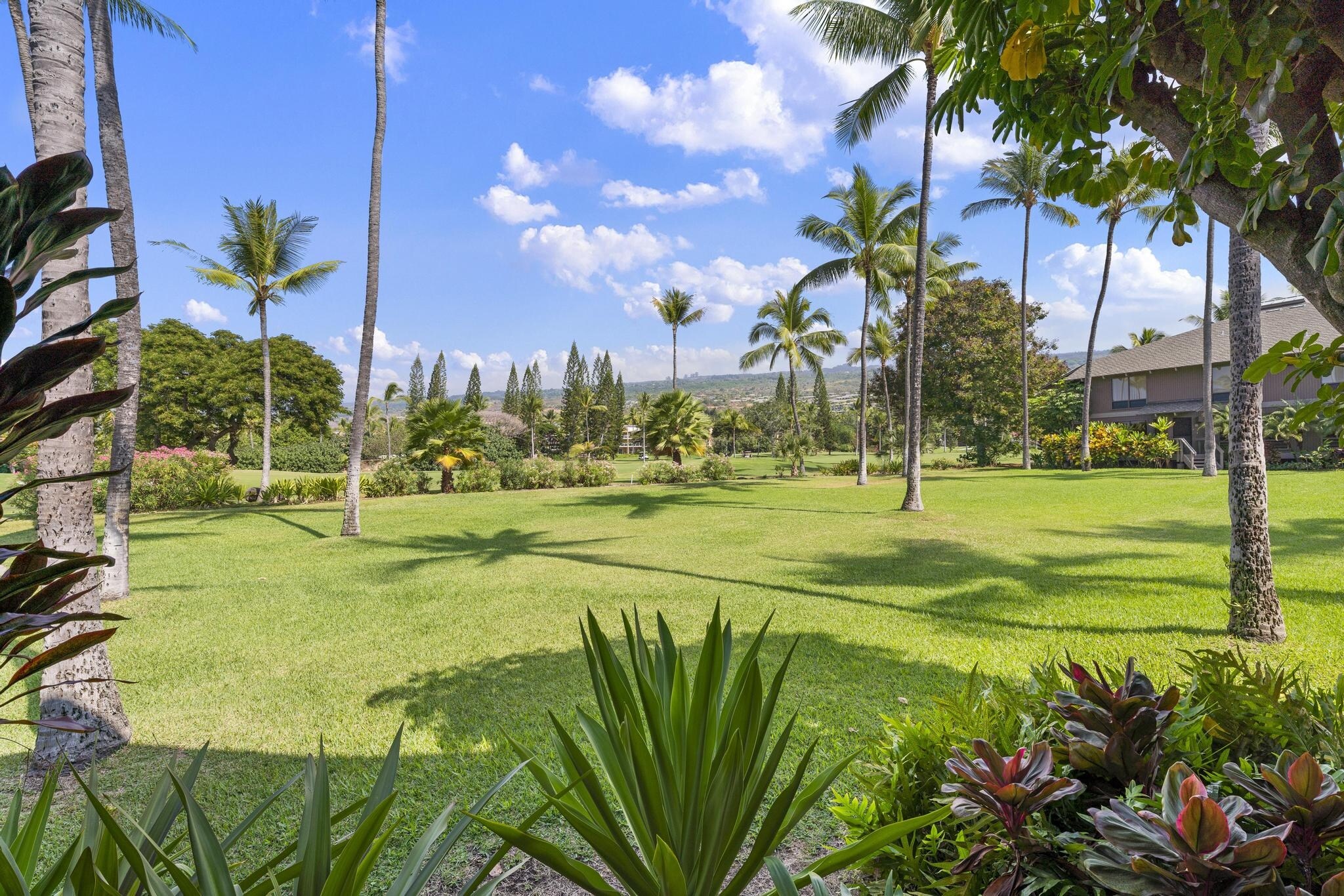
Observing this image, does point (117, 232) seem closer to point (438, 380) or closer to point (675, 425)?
point (675, 425)

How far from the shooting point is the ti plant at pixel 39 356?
0.87m

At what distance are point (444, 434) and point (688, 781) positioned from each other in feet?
68.9

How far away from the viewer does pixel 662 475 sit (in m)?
25.0

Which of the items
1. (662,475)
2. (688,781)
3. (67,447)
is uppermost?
(67,447)

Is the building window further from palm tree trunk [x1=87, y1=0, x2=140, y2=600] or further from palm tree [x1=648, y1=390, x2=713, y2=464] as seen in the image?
→ palm tree trunk [x1=87, y1=0, x2=140, y2=600]

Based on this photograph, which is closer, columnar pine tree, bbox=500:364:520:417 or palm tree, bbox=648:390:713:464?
palm tree, bbox=648:390:713:464

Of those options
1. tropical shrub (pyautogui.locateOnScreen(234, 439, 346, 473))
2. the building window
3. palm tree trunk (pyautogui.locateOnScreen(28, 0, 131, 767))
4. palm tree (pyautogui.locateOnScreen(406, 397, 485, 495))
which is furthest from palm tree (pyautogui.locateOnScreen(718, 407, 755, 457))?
palm tree trunk (pyautogui.locateOnScreen(28, 0, 131, 767))

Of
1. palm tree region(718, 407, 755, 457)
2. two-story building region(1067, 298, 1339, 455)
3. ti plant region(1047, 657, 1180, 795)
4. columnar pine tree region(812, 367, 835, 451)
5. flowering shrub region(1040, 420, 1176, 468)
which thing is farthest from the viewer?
columnar pine tree region(812, 367, 835, 451)

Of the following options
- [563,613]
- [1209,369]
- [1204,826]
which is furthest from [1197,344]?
[1204,826]

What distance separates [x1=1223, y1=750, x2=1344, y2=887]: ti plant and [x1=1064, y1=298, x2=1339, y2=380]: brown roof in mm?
28823

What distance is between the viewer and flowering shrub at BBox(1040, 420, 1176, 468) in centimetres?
2381

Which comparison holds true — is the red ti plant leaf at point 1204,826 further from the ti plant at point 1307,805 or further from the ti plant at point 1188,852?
the ti plant at point 1307,805

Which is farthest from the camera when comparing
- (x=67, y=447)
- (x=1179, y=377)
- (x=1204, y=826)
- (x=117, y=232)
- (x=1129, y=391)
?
(x=1129, y=391)

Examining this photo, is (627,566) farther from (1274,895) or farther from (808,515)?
(1274,895)
